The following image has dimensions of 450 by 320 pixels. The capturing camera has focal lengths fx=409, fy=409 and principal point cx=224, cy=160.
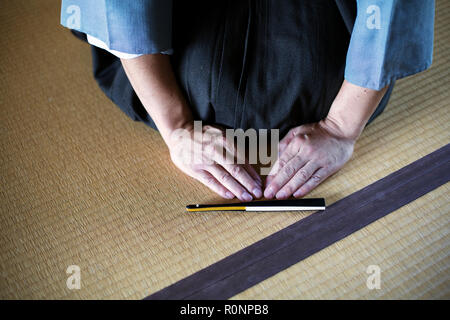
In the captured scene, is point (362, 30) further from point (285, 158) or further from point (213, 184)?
point (213, 184)

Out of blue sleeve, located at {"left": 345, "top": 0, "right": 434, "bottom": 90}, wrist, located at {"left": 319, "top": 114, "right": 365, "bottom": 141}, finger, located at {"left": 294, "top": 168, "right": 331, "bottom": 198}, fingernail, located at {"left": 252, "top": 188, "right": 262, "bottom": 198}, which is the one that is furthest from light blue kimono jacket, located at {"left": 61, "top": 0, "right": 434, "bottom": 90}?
fingernail, located at {"left": 252, "top": 188, "right": 262, "bottom": 198}

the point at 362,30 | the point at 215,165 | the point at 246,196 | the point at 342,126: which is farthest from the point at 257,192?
the point at 362,30

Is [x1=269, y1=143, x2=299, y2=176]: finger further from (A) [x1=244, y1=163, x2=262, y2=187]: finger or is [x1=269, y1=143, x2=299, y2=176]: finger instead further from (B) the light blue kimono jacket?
(B) the light blue kimono jacket

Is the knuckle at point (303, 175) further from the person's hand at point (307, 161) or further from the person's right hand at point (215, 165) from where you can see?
the person's right hand at point (215, 165)

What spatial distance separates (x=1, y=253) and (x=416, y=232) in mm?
1046

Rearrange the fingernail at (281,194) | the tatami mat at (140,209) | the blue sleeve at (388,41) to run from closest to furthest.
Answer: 1. the blue sleeve at (388,41)
2. the tatami mat at (140,209)
3. the fingernail at (281,194)

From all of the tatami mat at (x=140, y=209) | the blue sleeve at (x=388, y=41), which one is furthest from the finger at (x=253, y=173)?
the blue sleeve at (x=388, y=41)

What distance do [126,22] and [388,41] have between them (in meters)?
0.57

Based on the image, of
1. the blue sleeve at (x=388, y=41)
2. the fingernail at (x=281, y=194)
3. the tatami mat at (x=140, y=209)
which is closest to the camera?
the blue sleeve at (x=388, y=41)

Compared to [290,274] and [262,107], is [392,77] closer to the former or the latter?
[262,107]

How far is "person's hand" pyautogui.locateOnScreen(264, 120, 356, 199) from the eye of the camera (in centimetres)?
108

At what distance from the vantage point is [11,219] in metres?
1.10

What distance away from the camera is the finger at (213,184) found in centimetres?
109

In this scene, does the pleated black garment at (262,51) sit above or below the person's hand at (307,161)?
above
